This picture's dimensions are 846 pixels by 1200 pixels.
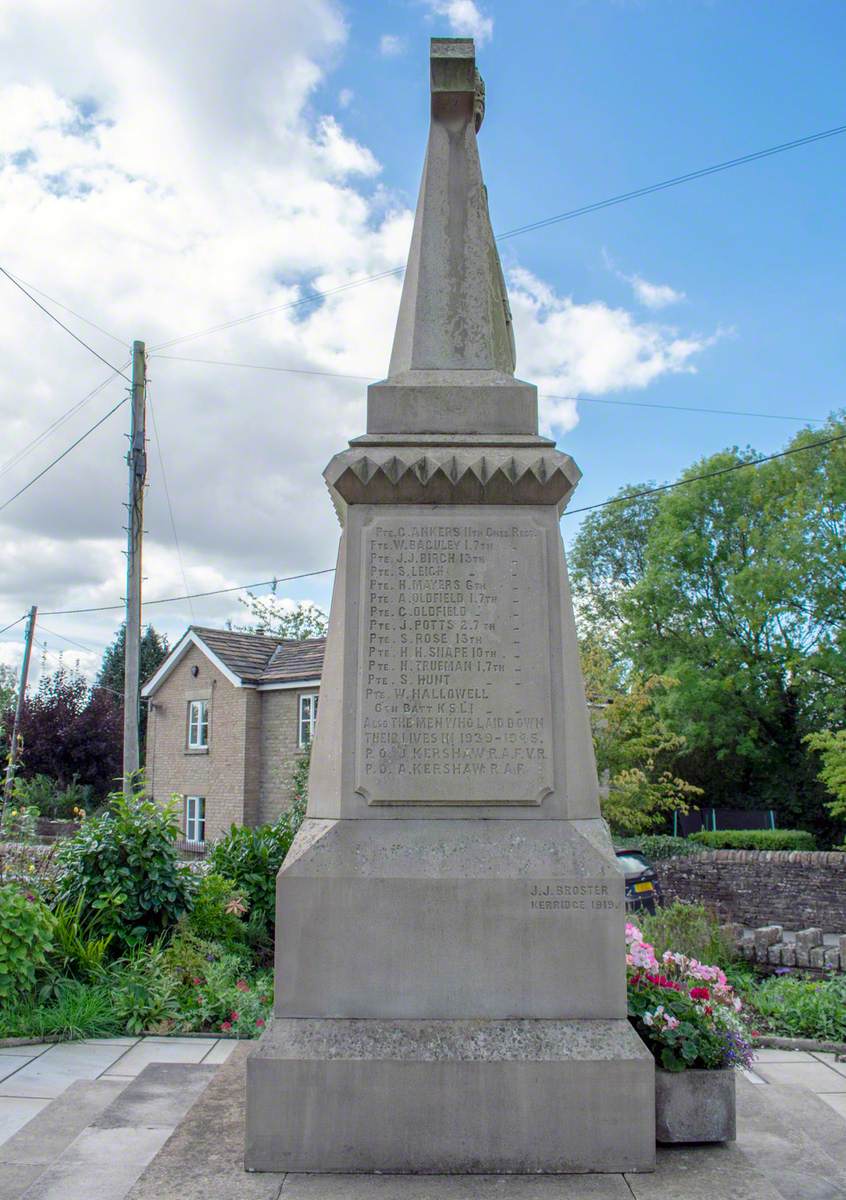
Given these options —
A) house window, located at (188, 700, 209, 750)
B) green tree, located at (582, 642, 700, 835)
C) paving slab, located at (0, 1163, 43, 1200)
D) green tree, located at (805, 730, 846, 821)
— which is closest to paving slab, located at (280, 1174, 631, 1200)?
paving slab, located at (0, 1163, 43, 1200)

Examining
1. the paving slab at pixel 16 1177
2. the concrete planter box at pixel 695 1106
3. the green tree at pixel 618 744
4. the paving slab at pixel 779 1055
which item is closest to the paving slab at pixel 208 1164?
the paving slab at pixel 16 1177

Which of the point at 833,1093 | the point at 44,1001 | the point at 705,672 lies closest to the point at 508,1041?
the point at 833,1093

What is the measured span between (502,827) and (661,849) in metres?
18.8

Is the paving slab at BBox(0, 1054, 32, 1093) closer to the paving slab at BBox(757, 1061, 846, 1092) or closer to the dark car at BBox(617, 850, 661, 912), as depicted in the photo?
the paving slab at BBox(757, 1061, 846, 1092)

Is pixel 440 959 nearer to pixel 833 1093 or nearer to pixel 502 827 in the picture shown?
pixel 502 827

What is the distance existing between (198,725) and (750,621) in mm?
17992

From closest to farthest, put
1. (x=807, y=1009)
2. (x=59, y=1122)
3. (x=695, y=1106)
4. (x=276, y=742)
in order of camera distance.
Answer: (x=695, y=1106)
(x=59, y=1122)
(x=807, y=1009)
(x=276, y=742)

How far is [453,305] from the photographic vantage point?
5.12 metres

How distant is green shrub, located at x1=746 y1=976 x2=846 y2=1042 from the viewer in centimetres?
779

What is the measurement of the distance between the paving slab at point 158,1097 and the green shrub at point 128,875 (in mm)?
2585

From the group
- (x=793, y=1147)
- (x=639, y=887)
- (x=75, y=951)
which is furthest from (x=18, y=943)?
(x=639, y=887)

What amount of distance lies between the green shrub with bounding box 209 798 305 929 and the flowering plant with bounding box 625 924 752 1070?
5.92 metres

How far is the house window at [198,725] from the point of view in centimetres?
3031

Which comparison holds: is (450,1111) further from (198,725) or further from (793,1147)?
(198,725)
